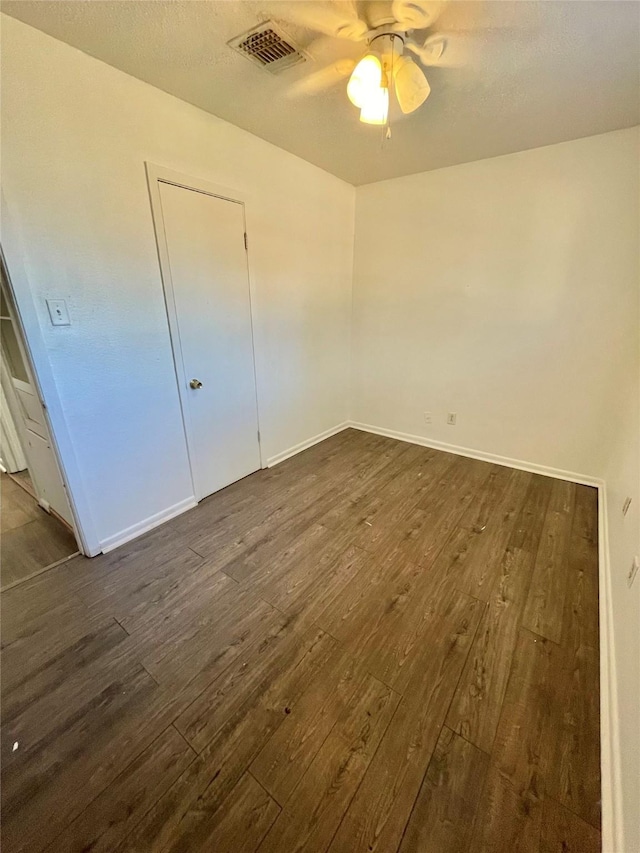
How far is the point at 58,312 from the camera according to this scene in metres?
1.70

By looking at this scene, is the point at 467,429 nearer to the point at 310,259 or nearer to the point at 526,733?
the point at 310,259

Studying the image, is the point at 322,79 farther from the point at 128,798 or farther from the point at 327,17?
the point at 128,798

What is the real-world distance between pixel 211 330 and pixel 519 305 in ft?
8.14

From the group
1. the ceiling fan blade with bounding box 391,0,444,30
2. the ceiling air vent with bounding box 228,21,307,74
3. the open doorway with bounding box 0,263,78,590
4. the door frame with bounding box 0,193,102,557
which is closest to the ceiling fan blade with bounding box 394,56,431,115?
the ceiling fan blade with bounding box 391,0,444,30

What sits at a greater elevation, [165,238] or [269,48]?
[269,48]

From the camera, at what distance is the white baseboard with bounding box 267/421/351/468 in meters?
3.22

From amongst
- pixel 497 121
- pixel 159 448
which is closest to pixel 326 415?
pixel 159 448

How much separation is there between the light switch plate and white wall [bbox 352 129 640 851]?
274 cm

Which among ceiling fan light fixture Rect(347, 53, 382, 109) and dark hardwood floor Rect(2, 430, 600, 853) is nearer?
dark hardwood floor Rect(2, 430, 600, 853)

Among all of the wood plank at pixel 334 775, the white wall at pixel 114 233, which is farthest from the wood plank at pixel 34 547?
the wood plank at pixel 334 775

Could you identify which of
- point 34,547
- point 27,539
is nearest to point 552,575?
point 34,547

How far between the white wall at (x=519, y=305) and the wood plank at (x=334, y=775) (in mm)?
1265

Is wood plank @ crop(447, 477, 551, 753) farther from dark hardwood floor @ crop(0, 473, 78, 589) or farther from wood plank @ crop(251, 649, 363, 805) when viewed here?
dark hardwood floor @ crop(0, 473, 78, 589)

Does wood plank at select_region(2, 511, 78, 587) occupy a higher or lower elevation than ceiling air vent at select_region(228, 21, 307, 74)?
lower
